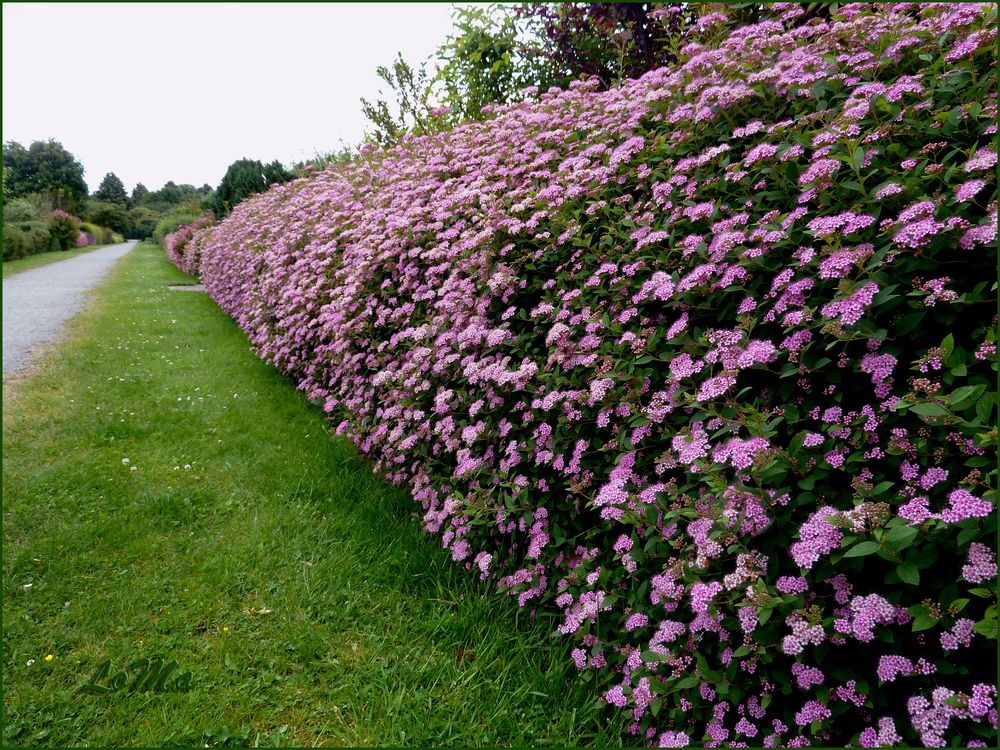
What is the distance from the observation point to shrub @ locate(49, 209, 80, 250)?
27.4 m

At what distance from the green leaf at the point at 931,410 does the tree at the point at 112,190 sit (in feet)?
302

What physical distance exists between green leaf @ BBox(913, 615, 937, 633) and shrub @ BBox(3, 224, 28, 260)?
2625 cm

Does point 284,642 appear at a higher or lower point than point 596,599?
lower

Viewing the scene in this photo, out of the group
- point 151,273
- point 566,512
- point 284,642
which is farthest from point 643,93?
point 151,273

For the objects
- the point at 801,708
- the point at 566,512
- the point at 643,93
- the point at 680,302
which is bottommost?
the point at 801,708

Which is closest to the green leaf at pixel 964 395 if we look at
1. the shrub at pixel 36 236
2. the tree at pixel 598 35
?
the tree at pixel 598 35

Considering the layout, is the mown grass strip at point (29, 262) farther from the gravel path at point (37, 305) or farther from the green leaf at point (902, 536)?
the green leaf at point (902, 536)

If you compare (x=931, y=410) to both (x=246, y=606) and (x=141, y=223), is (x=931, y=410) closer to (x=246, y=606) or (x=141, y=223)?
(x=246, y=606)

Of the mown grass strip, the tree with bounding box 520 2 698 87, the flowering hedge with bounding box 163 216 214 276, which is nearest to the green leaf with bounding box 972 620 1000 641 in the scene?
the tree with bounding box 520 2 698 87

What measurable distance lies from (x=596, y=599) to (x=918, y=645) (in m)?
0.95

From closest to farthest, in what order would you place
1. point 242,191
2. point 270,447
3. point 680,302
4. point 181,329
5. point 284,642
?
point 680,302
point 284,642
point 270,447
point 181,329
point 242,191

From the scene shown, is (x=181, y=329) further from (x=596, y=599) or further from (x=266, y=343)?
(x=596, y=599)

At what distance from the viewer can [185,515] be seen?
3.54 meters

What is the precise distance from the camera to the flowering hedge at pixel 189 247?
15625mm
